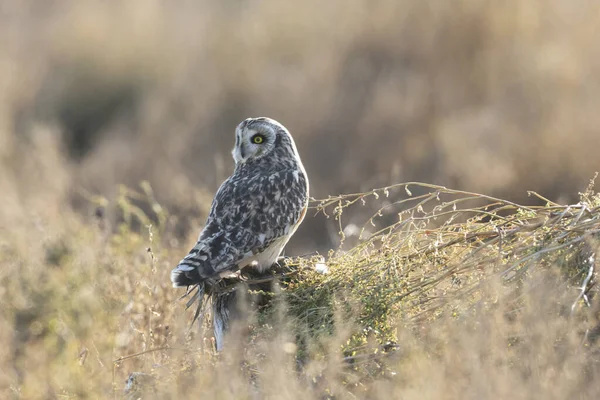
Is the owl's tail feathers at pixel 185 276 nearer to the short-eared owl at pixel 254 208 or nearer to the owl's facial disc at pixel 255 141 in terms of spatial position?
the short-eared owl at pixel 254 208

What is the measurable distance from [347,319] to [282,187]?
187 cm

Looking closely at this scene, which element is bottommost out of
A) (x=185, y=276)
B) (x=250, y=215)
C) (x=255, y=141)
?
(x=185, y=276)

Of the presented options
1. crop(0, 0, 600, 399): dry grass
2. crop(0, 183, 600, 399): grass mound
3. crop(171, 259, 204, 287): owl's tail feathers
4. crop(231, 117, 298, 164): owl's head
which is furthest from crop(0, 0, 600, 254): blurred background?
crop(171, 259, 204, 287): owl's tail feathers

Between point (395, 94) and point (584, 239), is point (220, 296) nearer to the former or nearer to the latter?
point (584, 239)

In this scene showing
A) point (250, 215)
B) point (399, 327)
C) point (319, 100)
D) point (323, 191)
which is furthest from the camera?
point (319, 100)

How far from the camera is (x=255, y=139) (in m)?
6.26

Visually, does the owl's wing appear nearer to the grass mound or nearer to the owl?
the owl

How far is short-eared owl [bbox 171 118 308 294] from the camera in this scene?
5.12m

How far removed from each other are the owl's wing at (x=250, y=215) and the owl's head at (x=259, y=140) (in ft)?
0.86

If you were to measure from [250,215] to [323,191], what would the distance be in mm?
4956

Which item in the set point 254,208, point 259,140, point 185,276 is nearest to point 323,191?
point 259,140

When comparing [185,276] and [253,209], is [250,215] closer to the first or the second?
[253,209]

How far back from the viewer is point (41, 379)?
516 cm

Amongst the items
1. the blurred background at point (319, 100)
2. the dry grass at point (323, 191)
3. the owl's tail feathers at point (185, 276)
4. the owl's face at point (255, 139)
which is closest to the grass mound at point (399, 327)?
the dry grass at point (323, 191)
